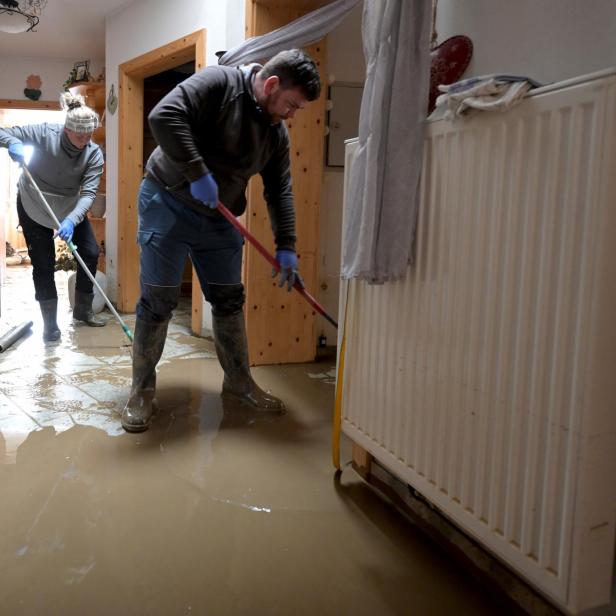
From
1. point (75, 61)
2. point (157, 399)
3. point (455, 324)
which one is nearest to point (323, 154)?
point (157, 399)

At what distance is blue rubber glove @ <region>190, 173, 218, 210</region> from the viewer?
6.15ft

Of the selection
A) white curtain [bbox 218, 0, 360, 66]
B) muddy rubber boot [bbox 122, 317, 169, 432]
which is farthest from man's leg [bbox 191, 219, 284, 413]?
white curtain [bbox 218, 0, 360, 66]

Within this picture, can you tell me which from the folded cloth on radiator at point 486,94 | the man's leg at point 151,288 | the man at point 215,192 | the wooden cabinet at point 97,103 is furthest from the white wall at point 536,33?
the wooden cabinet at point 97,103

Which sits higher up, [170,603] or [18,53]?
[18,53]

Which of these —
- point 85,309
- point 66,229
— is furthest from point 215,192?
point 85,309

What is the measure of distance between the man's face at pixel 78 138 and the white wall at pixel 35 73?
312 cm

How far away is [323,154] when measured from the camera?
310 cm

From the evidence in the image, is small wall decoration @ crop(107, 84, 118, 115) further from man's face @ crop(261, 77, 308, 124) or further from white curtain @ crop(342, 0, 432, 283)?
white curtain @ crop(342, 0, 432, 283)

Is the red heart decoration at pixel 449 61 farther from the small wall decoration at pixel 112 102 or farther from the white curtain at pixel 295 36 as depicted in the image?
the small wall decoration at pixel 112 102

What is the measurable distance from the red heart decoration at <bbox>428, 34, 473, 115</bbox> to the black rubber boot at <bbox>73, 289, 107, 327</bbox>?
9.87 ft

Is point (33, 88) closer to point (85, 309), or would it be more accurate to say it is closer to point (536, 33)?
point (85, 309)

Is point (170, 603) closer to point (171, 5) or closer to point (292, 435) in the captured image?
point (292, 435)

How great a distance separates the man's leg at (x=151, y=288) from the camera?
206cm

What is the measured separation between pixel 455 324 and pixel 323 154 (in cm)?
208
